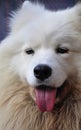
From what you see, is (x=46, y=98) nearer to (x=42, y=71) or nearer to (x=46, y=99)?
(x=46, y=99)

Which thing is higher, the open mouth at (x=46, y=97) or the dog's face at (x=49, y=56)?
the dog's face at (x=49, y=56)

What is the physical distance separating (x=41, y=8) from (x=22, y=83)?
47 cm

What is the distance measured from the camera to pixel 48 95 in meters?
2.12

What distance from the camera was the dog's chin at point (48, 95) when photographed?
2117 mm

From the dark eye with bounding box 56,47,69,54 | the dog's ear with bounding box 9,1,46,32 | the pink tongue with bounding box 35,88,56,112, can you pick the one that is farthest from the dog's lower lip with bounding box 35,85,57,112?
the dog's ear with bounding box 9,1,46,32

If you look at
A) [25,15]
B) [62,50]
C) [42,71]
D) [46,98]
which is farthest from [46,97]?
[25,15]

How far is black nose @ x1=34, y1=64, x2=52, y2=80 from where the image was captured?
80.5 inches

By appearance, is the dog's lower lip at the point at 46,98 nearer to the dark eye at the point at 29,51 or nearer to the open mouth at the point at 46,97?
the open mouth at the point at 46,97

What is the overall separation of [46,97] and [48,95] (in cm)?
1

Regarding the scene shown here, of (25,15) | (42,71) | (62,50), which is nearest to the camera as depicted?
(42,71)

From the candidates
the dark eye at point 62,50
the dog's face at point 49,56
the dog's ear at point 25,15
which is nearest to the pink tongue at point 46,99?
the dog's face at point 49,56

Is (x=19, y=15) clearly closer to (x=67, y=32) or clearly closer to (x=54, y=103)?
(x=67, y=32)

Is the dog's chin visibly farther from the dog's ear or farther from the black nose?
the dog's ear

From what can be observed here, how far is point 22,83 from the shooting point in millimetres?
2275
